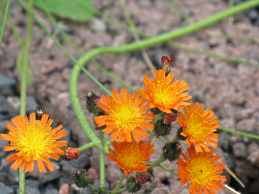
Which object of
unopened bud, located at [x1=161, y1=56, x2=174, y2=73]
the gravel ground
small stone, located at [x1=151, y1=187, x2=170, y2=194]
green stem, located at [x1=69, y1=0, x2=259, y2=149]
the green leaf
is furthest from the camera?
the green leaf

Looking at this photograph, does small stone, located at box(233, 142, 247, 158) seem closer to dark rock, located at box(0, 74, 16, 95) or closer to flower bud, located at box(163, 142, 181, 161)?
flower bud, located at box(163, 142, 181, 161)

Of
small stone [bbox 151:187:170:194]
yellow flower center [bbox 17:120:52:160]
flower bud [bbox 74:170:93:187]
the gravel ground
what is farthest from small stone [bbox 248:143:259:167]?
yellow flower center [bbox 17:120:52:160]

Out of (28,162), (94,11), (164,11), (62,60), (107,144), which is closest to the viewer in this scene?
(28,162)

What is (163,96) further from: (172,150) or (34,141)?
(34,141)

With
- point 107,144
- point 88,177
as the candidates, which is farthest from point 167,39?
point 88,177

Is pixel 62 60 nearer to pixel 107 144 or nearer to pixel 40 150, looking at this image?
pixel 107 144
